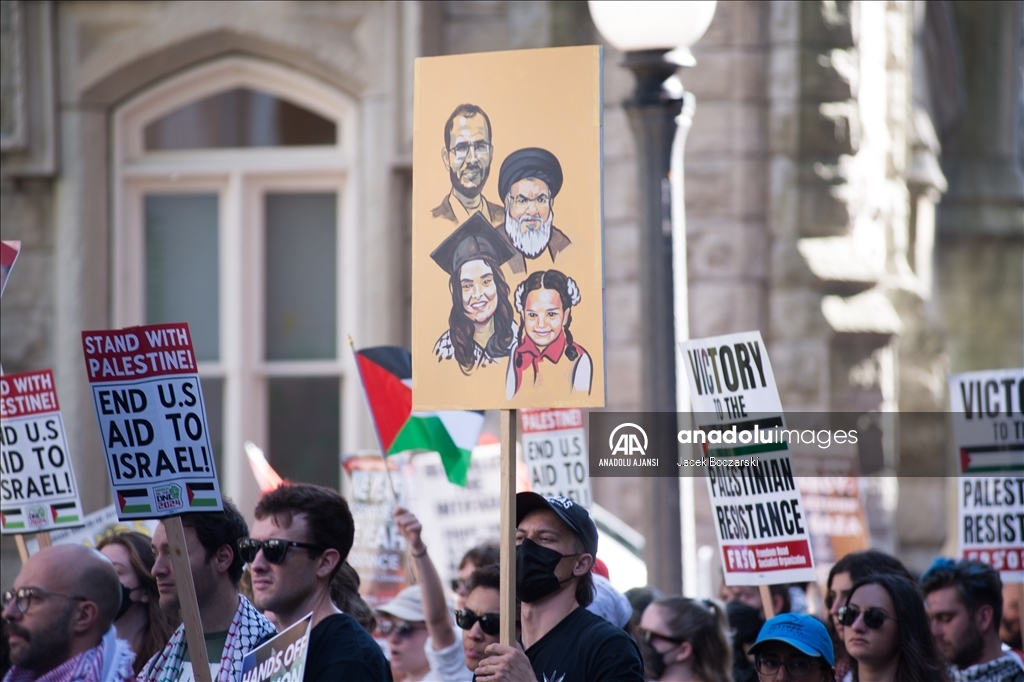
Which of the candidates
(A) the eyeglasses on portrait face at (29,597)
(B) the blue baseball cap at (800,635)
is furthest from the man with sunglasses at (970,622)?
(A) the eyeglasses on portrait face at (29,597)

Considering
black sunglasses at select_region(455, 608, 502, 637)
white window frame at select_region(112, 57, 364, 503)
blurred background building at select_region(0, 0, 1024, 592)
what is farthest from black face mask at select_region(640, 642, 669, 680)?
white window frame at select_region(112, 57, 364, 503)

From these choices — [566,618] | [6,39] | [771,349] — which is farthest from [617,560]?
[6,39]

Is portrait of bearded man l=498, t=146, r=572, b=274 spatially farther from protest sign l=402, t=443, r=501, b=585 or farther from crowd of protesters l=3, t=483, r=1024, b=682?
protest sign l=402, t=443, r=501, b=585

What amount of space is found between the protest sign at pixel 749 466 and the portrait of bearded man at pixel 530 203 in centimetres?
167

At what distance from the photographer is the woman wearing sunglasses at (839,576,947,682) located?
15.4ft

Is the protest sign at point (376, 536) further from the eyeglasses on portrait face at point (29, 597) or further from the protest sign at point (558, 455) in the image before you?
the eyeglasses on portrait face at point (29, 597)

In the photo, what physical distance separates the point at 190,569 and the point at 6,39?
5.84m

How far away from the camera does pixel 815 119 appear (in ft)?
30.0

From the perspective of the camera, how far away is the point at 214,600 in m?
4.40

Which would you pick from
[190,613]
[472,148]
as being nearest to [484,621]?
[190,613]

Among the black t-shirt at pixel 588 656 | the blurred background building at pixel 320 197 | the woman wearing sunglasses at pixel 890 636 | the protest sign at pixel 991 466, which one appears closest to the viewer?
the black t-shirt at pixel 588 656

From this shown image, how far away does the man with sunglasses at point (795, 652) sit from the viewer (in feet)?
14.0

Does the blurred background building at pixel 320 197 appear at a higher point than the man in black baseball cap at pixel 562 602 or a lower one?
higher

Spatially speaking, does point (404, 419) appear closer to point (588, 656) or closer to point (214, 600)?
point (214, 600)
